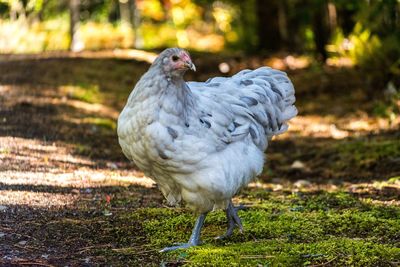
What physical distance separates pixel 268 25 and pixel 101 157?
30.7ft

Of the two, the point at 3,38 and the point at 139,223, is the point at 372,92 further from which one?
the point at 3,38

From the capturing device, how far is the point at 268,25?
16109 mm

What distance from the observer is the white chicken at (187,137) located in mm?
4145

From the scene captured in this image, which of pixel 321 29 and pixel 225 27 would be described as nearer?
pixel 321 29

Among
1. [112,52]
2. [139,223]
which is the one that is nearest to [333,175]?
[139,223]

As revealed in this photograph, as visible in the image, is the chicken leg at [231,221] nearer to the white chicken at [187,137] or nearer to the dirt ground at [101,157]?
the white chicken at [187,137]

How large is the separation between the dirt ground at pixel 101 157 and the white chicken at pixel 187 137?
0.54 m

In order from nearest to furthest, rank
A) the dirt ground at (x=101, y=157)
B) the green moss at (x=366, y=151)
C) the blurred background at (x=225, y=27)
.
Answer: the dirt ground at (x=101, y=157) < the green moss at (x=366, y=151) < the blurred background at (x=225, y=27)

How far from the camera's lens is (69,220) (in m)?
5.12

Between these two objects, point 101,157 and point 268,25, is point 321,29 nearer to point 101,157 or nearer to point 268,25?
point 268,25

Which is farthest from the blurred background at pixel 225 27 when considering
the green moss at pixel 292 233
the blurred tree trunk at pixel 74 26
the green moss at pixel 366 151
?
the green moss at pixel 292 233

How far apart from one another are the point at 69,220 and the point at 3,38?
15.4 m

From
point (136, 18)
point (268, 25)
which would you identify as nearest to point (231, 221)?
point (268, 25)

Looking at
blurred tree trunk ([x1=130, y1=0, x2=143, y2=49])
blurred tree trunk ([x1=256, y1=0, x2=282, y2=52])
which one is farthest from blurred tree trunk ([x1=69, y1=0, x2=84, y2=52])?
blurred tree trunk ([x1=256, y1=0, x2=282, y2=52])
